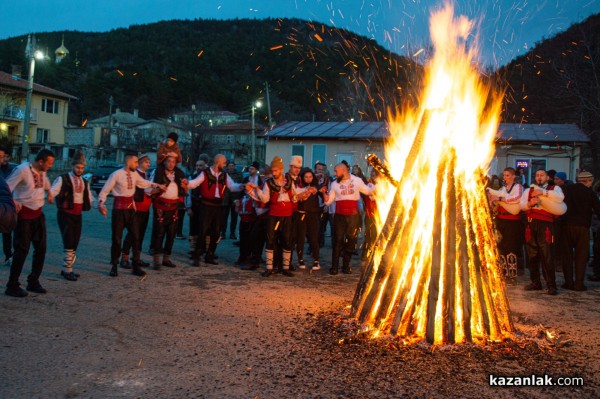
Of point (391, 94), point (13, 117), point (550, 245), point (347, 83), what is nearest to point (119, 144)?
point (13, 117)

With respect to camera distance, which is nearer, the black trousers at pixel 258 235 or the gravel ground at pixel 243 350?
the gravel ground at pixel 243 350

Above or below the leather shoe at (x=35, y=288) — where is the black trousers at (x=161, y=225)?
above

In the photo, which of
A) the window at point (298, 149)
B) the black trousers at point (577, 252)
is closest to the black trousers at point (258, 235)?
the black trousers at point (577, 252)

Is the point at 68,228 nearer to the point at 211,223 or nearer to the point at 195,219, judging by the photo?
the point at 211,223

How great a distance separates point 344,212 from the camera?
959 centimetres

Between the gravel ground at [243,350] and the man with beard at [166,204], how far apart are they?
141 cm

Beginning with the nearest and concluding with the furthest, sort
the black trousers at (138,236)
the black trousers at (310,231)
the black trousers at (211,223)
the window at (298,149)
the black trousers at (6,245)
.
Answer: the black trousers at (138,236), the black trousers at (6,245), the black trousers at (211,223), the black trousers at (310,231), the window at (298,149)

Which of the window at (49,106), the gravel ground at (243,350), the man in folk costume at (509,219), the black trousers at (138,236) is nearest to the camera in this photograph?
the gravel ground at (243,350)

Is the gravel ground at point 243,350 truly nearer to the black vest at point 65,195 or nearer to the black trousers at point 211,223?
the black vest at point 65,195

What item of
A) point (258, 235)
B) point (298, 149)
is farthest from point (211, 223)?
point (298, 149)

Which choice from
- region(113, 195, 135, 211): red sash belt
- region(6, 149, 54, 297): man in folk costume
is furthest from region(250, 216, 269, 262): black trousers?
region(6, 149, 54, 297): man in folk costume

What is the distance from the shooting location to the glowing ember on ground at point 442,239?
17.6 feet

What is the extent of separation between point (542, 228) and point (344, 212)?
3.31 meters

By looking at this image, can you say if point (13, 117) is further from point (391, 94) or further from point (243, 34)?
point (243, 34)
